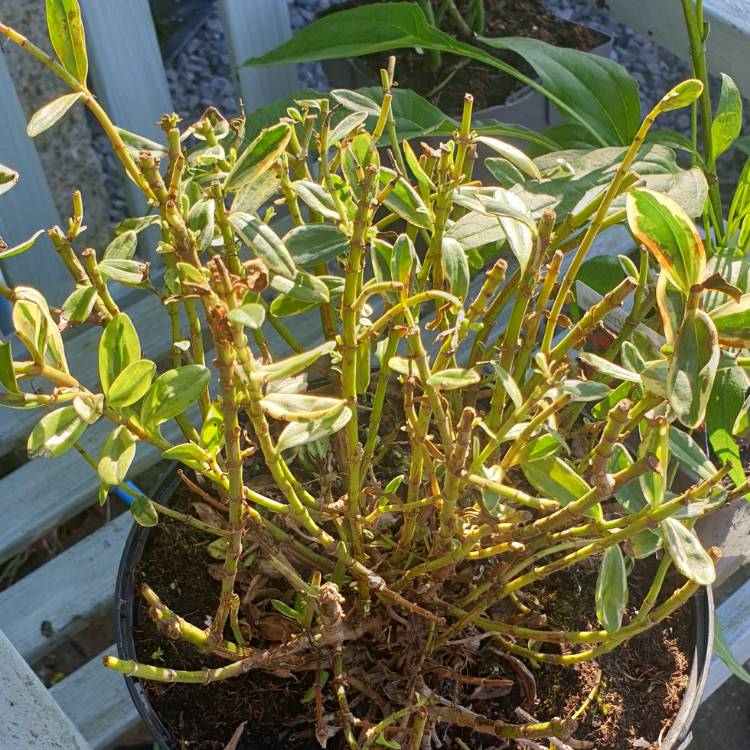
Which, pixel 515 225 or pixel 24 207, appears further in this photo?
pixel 24 207

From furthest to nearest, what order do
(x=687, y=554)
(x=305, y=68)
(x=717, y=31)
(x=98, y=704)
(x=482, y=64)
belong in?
(x=305, y=68)
(x=482, y=64)
(x=717, y=31)
(x=98, y=704)
(x=687, y=554)

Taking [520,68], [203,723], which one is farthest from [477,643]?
[520,68]

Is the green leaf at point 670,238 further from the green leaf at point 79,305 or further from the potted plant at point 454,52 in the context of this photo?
the potted plant at point 454,52

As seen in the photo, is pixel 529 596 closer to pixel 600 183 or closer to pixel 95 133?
pixel 600 183

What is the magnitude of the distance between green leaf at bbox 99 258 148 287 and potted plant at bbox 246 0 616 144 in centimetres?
53

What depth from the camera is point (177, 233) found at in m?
0.38

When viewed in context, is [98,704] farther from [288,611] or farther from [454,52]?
[454,52]

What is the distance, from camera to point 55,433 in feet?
1.22

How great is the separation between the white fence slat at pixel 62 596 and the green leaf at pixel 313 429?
0.57 metres

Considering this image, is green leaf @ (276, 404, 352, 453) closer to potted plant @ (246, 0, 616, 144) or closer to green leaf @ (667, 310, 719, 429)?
green leaf @ (667, 310, 719, 429)

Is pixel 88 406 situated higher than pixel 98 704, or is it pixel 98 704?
pixel 88 406

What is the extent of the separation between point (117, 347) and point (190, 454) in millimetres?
61

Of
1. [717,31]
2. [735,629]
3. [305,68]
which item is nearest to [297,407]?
[735,629]

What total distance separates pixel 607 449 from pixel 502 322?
2.39 feet
